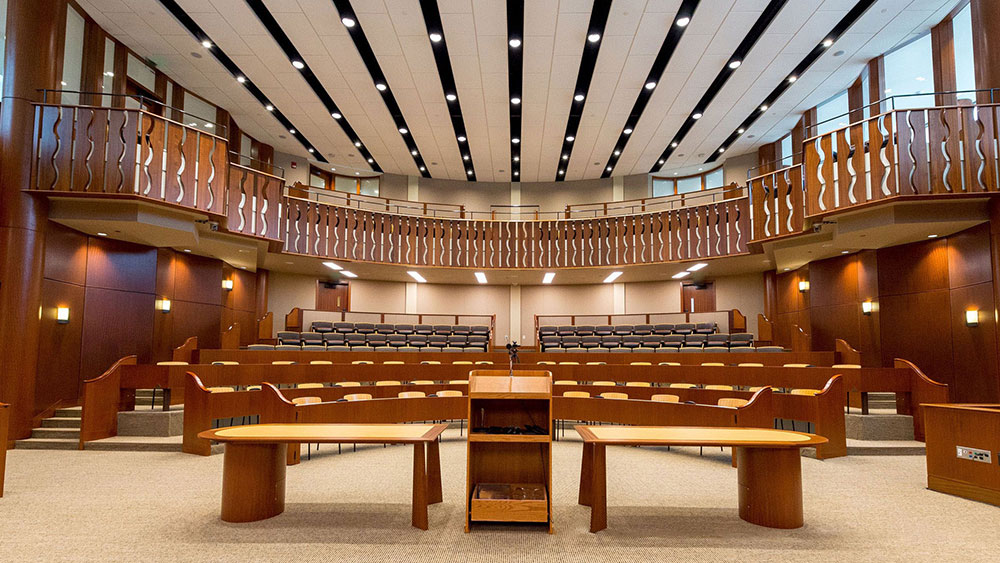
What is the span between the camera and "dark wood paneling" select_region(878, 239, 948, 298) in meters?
8.77

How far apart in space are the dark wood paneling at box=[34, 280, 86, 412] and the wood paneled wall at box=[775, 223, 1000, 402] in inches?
504

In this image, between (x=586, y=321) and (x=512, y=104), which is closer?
(x=512, y=104)

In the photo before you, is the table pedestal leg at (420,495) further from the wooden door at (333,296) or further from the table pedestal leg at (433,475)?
the wooden door at (333,296)

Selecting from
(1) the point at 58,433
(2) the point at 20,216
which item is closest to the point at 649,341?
(1) the point at 58,433

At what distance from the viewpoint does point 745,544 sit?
3.49 meters

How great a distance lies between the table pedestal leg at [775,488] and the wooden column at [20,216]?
8.43 m

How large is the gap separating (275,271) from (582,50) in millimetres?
9351

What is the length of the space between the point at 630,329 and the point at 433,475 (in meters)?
9.91

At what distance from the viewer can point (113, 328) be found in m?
9.45

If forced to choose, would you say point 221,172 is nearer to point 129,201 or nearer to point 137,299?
point 129,201

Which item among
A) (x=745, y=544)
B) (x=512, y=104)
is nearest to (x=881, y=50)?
(x=512, y=104)

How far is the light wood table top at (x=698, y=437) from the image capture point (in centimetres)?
364

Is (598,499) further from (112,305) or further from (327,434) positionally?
(112,305)

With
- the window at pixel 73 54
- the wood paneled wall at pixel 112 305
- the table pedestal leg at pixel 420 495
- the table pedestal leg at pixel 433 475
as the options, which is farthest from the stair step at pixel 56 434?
the table pedestal leg at pixel 420 495
